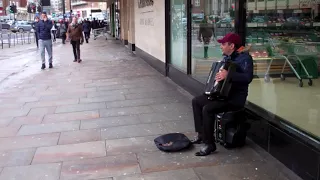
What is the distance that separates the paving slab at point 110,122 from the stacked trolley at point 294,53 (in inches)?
80.1

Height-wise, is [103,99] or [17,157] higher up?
[103,99]

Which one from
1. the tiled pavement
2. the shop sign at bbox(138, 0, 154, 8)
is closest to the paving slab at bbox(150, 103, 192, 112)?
the tiled pavement

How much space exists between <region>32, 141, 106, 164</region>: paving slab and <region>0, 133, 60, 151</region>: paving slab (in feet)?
0.65

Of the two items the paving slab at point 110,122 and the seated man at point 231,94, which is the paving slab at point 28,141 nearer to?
the paving slab at point 110,122

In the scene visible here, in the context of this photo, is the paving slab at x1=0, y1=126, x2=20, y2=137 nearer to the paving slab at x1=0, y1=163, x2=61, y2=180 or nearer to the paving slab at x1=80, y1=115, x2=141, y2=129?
the paving slab at x1=80, y1=115, x2=141, y2=129

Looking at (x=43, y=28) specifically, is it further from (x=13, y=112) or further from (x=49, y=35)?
(x=13, y=112)

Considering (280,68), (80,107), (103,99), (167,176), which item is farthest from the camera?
(103,99)

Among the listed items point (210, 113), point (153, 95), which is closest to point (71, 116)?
point (153, 95)

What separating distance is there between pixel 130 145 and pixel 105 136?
0.52m

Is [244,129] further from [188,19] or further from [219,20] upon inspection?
[188,19]

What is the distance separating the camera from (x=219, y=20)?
20.1 feet

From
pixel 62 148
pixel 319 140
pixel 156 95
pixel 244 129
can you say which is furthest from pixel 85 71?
pixel 319 140

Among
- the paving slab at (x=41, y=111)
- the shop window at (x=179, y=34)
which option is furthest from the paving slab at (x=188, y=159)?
the shop window at (x=179, y=34)

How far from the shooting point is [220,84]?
13.1 ft
